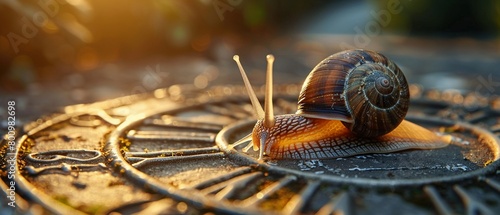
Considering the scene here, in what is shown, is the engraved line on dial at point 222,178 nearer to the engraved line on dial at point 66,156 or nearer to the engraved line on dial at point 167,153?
the engraved line on dial at point 167,153

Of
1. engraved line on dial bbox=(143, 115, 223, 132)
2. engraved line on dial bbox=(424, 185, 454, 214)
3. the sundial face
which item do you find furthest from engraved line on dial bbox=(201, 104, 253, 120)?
engraved line on dial bbox=(424, 185, 454, 214)

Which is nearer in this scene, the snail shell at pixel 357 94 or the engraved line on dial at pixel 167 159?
the engraved line on dial at pixel 167 159

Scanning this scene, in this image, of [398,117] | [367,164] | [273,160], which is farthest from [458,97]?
[273,160]

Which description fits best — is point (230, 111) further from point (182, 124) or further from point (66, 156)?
point (66, 156)

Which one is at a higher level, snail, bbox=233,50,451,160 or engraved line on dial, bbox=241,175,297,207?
snail, bbox=233,50,451,160

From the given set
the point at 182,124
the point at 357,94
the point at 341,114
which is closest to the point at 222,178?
the point at 341,114

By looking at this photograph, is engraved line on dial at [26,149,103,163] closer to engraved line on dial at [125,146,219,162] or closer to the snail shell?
engraved line on dial at [125,146,219,162]

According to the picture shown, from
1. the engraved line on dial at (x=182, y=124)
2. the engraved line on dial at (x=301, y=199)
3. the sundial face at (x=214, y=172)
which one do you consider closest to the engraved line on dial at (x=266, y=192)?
the sundial face at (x=214, y=172)
